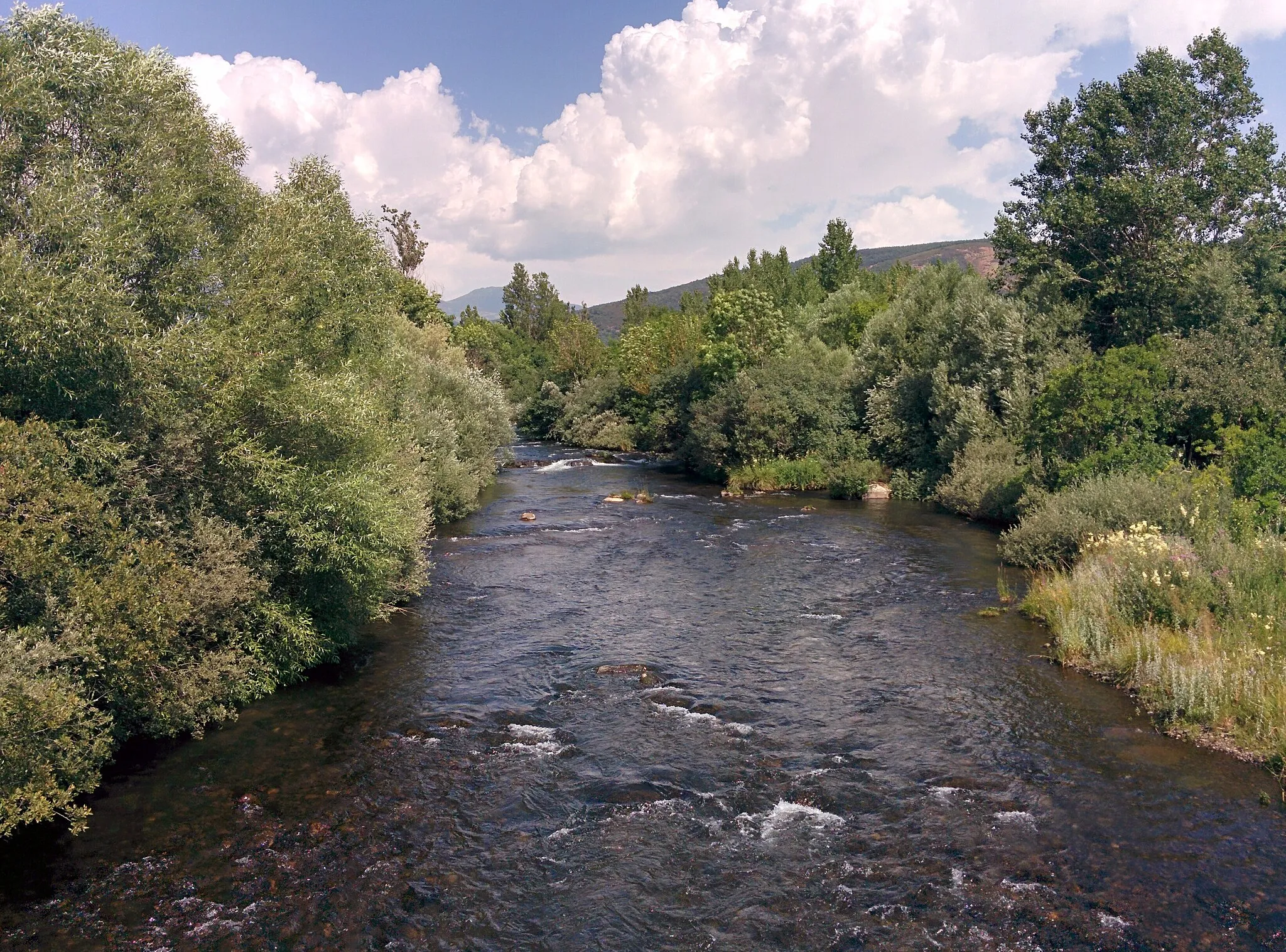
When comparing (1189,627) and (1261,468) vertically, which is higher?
(1261,468)

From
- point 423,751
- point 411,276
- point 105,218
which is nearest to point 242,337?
point 105,218

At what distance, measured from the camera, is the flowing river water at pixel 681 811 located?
1109cm

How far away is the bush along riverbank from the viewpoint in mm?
18578

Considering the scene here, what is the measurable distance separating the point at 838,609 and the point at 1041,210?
81.7 ft

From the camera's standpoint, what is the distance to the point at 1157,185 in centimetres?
3528

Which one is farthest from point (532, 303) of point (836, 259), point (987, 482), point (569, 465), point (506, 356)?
point (987, 482)

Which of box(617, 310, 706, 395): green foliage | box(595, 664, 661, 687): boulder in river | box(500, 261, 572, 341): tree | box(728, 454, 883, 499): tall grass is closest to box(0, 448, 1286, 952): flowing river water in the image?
box(595, 664, 661, 687): boulder in river

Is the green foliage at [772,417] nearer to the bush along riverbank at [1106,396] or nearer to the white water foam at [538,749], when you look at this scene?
the bush along riverbank at [1106,396]

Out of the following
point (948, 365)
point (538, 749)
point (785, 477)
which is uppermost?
point (948, 365)

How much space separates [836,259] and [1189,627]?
86.7 metres

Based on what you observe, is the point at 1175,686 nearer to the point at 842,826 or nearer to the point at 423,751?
the point at 842,826

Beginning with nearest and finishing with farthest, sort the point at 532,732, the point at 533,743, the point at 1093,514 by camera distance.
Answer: the point at 533,743, the point at 532,732, the point at 1093,514

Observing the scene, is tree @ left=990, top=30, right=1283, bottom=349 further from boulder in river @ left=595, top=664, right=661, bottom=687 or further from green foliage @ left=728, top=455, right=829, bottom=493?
boulder in river @ left=595, top=664, right=661, bottom=687

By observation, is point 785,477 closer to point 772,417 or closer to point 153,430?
point 772,417
